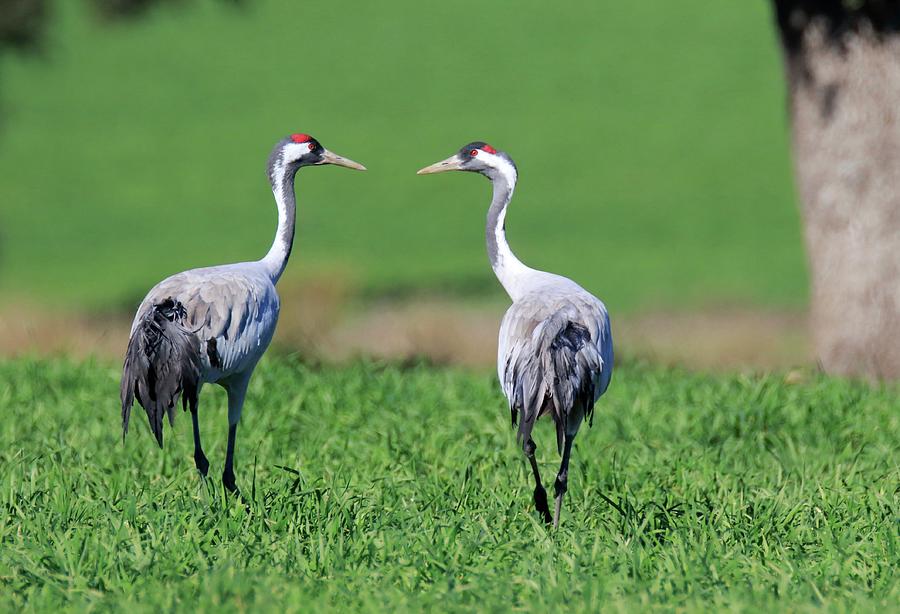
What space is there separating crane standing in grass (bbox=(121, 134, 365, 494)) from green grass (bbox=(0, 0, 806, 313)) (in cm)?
830

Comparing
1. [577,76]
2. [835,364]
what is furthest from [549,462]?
[577,76]

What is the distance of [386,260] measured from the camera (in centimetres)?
2195

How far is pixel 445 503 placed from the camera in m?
6.18

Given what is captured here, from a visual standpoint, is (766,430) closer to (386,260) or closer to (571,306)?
(571,306)

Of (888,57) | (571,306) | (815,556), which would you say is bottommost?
(815,556)

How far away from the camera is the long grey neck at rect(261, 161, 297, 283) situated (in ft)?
22.8

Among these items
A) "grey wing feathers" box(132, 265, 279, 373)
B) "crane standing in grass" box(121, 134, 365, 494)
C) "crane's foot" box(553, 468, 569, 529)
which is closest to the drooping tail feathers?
"crane standing in grass" box(121, 134, 365, 494)

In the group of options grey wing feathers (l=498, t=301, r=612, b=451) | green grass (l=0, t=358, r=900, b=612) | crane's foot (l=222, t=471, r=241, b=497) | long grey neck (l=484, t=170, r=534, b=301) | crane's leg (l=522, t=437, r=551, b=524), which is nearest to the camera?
green grass (l=0, t=358, r=900, b=612)

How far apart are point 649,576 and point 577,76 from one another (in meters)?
27.6

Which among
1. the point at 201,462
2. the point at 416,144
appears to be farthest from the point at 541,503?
the point at 416,144

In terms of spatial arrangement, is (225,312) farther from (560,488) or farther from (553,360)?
(560,488)

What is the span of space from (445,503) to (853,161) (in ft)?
16.0

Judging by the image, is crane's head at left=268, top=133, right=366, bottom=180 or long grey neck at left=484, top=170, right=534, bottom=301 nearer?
long grey neck at left=484, top=170, right=534, bottom=301

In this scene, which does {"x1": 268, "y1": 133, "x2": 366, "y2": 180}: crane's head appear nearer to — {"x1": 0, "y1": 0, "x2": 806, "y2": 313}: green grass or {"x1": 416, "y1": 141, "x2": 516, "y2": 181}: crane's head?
{"x1": 416, "y1": 141, "x2": 516, "y2": 181}: crane's head
